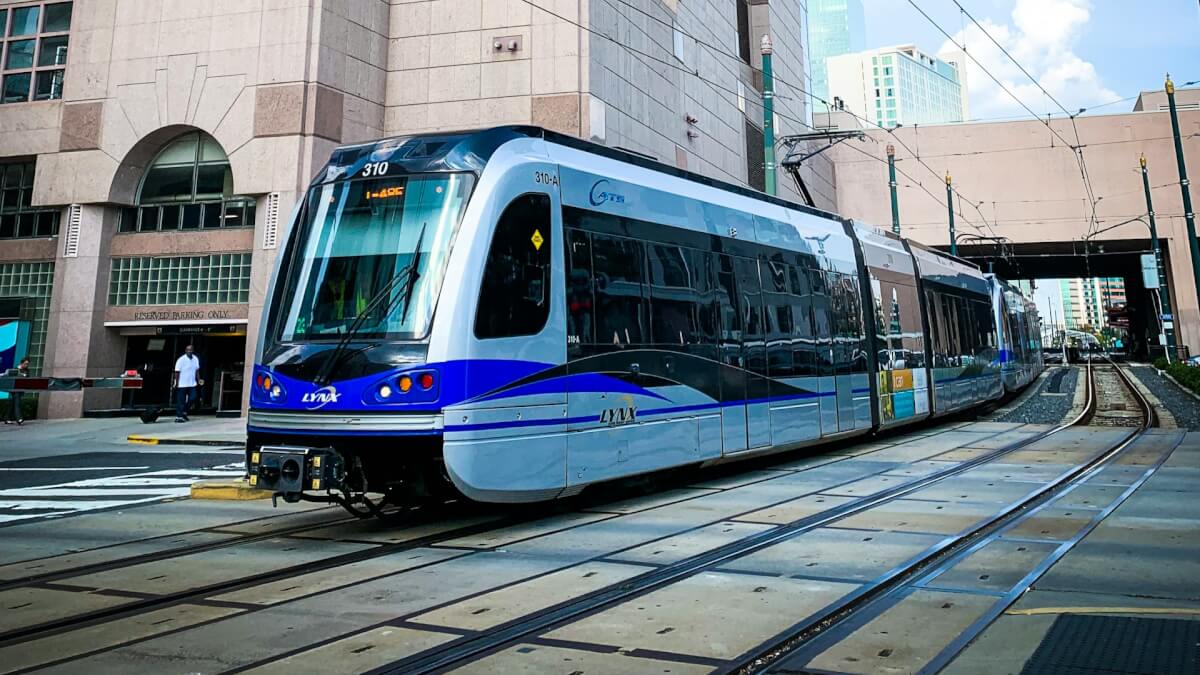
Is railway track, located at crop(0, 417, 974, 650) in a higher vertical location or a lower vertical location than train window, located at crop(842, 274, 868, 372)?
lower

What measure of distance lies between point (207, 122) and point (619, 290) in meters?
20.7

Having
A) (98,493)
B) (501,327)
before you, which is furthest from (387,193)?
(98,493)

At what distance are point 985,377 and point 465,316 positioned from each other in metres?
17.6

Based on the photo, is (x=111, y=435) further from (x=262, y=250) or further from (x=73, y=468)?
(x=73, y=468)

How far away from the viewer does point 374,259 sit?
700cm

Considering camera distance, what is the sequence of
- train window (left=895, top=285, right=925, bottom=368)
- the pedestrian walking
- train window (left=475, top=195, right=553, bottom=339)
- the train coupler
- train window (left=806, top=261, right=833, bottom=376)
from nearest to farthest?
the train coupler
train window (left=475, top=195, right=553, bottom=339)
train window (left=806, top=261, right=833, bottom=376)
train window (left=895, top=285, right=925, bottom=368)
the pedestrian walking

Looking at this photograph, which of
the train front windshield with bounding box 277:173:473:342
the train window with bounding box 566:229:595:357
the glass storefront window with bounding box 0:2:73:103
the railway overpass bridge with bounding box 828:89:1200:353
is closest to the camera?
the train front windshield with bounding box 277:173:473:342

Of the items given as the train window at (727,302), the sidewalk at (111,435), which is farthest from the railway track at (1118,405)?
the sidewalk at (111,435)

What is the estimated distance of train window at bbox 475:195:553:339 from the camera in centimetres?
693

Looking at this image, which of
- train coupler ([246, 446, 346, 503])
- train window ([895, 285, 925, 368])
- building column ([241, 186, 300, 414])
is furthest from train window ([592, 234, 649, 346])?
building column ([241, 186, 300, 414])

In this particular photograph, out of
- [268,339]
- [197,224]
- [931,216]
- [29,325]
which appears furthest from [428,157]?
[931,216]

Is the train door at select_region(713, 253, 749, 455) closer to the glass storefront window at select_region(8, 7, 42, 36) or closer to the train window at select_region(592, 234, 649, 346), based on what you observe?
the train window at select_region(592, 234, 649, 346)

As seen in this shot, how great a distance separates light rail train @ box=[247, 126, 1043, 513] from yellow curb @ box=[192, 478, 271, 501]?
2.48 metres

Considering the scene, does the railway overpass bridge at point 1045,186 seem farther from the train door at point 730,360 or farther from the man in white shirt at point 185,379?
the train door at point 730,360
